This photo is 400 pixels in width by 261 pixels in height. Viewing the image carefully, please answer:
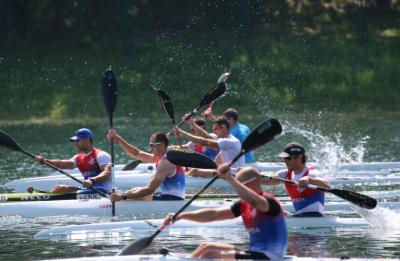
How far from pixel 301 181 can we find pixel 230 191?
269 inches

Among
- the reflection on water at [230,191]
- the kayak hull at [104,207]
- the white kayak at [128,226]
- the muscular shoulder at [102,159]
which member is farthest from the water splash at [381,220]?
the muscular shoulder at [102,159]

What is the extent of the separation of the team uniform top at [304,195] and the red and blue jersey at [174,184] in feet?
7.07

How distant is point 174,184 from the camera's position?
19484 millimetres

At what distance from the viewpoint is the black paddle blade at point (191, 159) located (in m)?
15.5

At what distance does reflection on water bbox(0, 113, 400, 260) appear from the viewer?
1667 cm

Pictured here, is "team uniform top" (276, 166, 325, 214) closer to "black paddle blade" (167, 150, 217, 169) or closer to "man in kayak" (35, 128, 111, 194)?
"black paddle blade" (167, 150, 217, 169)

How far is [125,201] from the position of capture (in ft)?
64.8

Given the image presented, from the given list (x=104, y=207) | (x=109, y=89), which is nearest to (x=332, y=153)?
(x=109, y=89)

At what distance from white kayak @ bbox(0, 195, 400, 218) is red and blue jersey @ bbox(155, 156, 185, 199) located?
164mm

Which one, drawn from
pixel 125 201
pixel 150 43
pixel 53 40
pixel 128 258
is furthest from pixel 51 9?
pixel 128 258

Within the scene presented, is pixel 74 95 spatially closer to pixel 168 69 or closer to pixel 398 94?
pixel 168 69

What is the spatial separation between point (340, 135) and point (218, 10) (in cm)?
1494

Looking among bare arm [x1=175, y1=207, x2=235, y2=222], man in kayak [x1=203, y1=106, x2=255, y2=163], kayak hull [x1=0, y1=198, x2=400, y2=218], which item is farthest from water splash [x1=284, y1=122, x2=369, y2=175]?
Answer: bare arm [x1=175, y1=207, x2=235, y2=222]

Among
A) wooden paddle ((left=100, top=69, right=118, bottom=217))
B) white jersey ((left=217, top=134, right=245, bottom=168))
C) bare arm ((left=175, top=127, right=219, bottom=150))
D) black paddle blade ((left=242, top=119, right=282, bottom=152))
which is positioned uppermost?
wooden paddle ((left=100, top=69, right=118, bottom=217))
